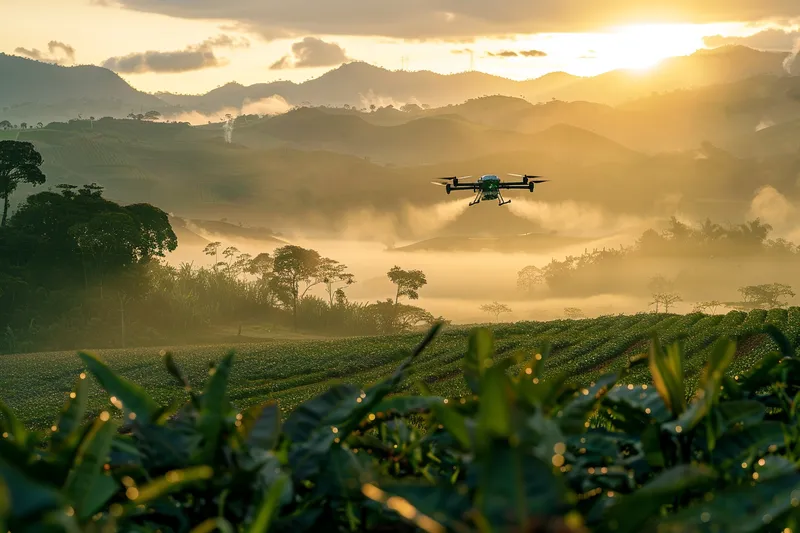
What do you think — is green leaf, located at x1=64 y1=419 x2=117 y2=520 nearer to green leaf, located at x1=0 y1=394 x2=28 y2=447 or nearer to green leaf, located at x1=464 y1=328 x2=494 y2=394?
green leaf, located at x1=0 y1=394 x2=28 y2=447

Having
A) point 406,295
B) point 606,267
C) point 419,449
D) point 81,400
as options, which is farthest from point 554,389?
point 606,267

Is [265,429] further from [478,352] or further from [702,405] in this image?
[702,405]

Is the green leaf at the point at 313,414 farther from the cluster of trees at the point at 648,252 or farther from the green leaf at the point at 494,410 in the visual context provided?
the cluster of trees at the point at 648,252

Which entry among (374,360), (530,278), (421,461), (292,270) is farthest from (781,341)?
(530,278)

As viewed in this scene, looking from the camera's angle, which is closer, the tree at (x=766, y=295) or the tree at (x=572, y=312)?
the tree at (x=766, y=295)

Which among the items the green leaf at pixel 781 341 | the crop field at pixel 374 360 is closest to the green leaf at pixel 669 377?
the green leaf at pixel 781 341

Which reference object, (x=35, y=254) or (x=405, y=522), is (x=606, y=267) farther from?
(x=405, y=522)
